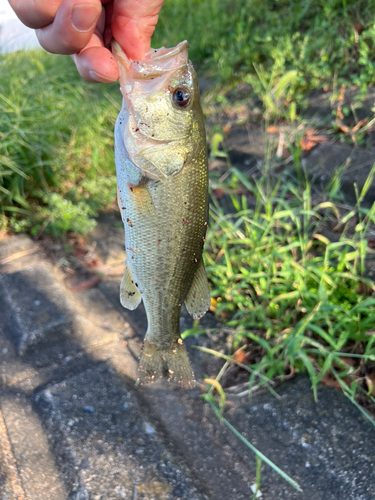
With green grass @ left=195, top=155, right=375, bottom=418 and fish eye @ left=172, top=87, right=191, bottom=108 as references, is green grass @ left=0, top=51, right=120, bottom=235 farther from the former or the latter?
fish eye @ left=172, top=87, right=191, bottom=108

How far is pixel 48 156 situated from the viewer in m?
3.72

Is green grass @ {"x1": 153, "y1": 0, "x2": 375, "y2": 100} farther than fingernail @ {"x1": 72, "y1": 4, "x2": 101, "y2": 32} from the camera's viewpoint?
Yes

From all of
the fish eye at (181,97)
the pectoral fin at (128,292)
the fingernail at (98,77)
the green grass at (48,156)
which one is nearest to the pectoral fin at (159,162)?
the fish eye at (181,97)

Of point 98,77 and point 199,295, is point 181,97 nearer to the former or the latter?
point 98,77

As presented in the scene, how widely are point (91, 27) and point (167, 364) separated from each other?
60.0 inches

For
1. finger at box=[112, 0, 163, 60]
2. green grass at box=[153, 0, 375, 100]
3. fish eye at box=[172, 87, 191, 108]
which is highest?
finger at box=[112, 0, 163, 60]

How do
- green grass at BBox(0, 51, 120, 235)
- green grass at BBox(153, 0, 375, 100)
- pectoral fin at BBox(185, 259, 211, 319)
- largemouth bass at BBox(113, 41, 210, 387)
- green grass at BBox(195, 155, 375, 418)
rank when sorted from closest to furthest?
1. largemouth bass at BBox(113, 41, 210, 387)
2. pectoral fin at BBox(185, 259, 211, 319)
3. green grass at BBox(195, 155, 375, 418)
4. green grass at BBox(0, 51, 120, 235)
5. green grass at BBox(153, 0, 375, 100)

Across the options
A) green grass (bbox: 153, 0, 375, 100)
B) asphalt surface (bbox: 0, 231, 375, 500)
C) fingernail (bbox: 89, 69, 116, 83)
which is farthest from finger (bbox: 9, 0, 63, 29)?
green grass (bbox: 153, 0, 375, 100)

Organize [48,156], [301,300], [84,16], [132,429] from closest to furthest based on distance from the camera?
[84,16]
[132,429]
[301,300]
[48,156]

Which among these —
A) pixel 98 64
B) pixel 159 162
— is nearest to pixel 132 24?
pixel 98 64

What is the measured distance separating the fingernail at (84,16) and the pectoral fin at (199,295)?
107 cm

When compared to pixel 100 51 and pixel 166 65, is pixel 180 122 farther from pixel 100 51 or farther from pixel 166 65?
pixel 100 51

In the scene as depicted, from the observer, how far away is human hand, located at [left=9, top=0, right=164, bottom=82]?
1.42m

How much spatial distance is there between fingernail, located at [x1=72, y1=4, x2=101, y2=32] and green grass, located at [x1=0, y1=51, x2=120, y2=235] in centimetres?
213
